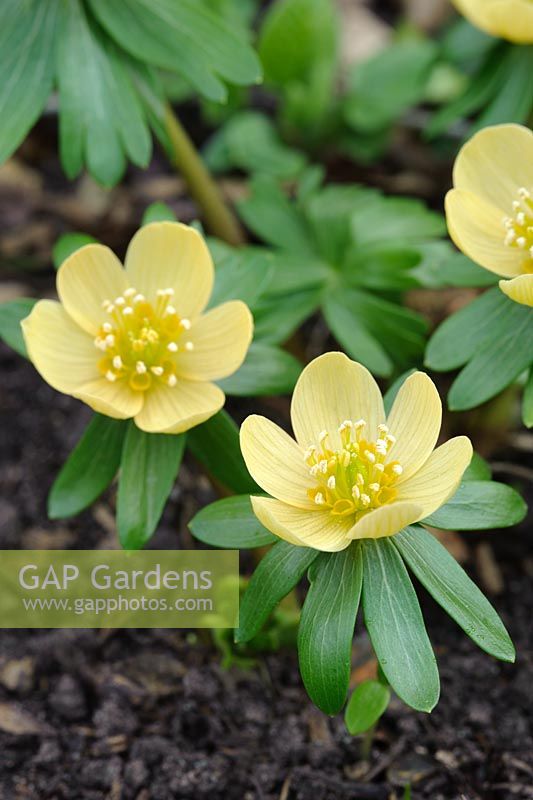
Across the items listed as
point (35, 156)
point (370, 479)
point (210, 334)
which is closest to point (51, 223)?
point (35, 156)

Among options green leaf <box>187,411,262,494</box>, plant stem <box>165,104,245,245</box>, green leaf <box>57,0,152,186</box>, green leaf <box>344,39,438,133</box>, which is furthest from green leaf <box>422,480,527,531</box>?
green leaf <box>344,39,438,133</box>

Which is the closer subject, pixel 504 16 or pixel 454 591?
pixel 454 591

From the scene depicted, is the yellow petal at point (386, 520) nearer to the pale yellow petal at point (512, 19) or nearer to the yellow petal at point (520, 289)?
the yellow petal at point (520, 289)

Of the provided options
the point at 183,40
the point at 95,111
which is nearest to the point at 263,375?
the point at 95,111

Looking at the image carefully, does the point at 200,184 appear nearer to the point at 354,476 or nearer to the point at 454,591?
the point at 354,476

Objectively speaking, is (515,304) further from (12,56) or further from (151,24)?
(12,56)
